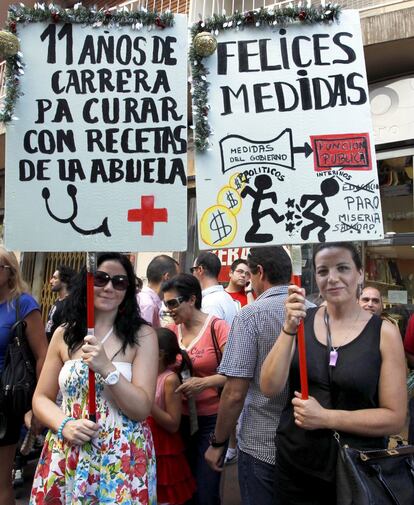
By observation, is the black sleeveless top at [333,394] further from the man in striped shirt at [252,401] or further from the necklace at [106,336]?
the necklace at [106,336]

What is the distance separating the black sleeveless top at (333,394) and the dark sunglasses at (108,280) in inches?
37.2

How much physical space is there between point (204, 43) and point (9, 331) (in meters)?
2.07

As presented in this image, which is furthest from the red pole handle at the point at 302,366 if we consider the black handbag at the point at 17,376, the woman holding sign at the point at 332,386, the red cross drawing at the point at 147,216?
the black handbag at the point at 17,376

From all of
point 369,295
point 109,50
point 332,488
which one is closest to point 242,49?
point 109,50

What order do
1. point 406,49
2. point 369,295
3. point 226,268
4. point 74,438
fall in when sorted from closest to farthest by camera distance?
1. point 74,438
2. point 369,295
3. point 406,49
4. point 226,268

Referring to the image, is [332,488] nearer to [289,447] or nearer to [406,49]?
→ [289,447]

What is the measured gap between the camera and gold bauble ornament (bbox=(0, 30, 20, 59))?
2.27 m

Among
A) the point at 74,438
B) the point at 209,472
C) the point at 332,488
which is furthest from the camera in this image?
the point at 209,472

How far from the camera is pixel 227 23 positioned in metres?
2.43

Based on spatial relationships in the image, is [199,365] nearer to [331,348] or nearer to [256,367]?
[256,367]

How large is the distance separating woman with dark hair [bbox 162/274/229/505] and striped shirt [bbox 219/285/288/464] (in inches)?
23.4

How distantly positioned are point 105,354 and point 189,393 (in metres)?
1.04

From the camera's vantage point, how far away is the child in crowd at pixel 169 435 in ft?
9.50

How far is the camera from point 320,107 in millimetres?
2348
